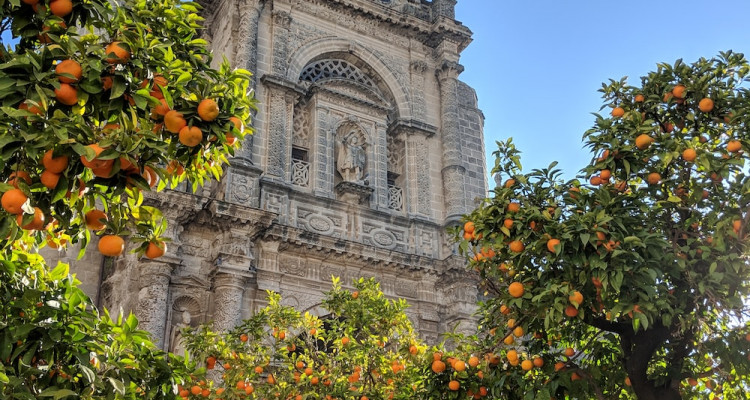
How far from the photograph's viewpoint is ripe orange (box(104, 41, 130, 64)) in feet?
13.6

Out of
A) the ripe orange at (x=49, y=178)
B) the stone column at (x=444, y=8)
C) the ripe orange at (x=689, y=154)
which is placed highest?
the stone column at (x=444, y=8)

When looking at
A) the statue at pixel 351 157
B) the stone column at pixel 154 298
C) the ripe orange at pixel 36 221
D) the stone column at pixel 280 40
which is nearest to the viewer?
the ripe orange at pixel 36 221

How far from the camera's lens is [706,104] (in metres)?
7.18

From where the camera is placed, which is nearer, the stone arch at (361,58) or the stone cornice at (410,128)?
the stone arch at (361,58)

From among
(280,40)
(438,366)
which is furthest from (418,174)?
(438,366)

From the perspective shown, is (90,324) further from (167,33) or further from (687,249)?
(687,249)

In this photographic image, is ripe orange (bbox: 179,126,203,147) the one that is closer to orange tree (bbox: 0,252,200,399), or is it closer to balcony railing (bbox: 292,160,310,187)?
orange tree (bbox: 0,252,200,399)

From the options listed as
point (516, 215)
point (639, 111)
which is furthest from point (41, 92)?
point (639, 111)

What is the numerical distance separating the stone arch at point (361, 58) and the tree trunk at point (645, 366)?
502 inches

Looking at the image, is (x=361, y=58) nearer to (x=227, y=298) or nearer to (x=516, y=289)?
(x=227, y=298)

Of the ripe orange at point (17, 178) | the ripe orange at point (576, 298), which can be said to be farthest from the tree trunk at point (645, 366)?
the ripe orange at point (17, 178)

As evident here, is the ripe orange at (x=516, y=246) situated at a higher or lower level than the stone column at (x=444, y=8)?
lower

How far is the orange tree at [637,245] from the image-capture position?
632 centimetres

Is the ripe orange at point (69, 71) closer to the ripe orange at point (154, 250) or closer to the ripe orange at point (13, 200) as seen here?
the ripe orange at point (13, 200)
